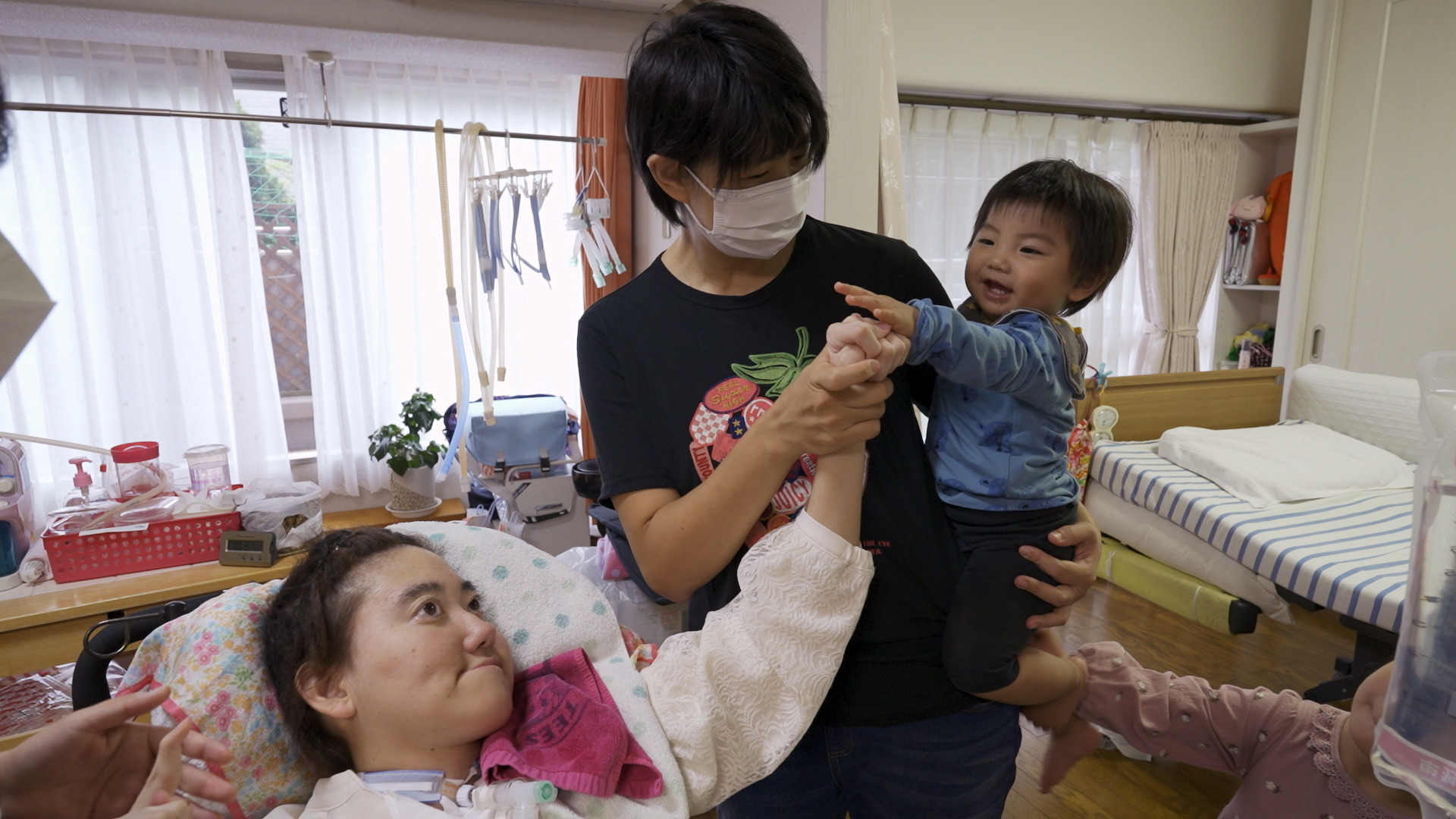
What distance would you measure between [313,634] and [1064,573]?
100cm

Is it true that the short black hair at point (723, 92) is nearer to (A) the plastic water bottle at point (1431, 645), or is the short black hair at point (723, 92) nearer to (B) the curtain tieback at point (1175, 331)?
(A) the plastic water bottle at point (1431, 645)

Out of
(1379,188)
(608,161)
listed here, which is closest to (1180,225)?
(1379,188)

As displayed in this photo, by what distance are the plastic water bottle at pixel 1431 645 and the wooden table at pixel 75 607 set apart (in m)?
2.40

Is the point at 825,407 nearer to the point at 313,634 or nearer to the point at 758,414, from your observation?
the point at 758,414

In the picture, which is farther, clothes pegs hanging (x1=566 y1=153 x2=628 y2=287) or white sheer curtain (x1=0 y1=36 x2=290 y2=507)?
white sheer curtain (x1=0 y1=36 x2=290 y2=507)

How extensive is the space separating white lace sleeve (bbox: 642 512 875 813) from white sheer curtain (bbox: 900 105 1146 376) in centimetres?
321

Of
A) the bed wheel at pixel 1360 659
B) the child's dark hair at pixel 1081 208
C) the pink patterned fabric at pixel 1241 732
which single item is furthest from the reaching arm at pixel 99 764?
the bed wheel at pixel 1360 659

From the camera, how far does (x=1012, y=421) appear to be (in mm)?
1077

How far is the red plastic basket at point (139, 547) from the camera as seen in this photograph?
7.48 feet

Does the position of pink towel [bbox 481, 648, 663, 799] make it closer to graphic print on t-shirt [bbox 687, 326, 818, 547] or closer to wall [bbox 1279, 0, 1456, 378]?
graphic print on t-shirt [bbox 687, 326, 818, 547]

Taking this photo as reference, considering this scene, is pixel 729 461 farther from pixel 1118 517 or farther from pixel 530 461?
pixel 1118 517

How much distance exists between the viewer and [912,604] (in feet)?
3.29

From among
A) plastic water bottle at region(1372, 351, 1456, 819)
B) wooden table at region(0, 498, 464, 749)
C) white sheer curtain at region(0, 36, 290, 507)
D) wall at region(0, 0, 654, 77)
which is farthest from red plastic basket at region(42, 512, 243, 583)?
plastic water bottle at region(1372, 351, 1456, 819)

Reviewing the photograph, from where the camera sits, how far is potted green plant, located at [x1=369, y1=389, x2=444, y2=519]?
3.38 m
